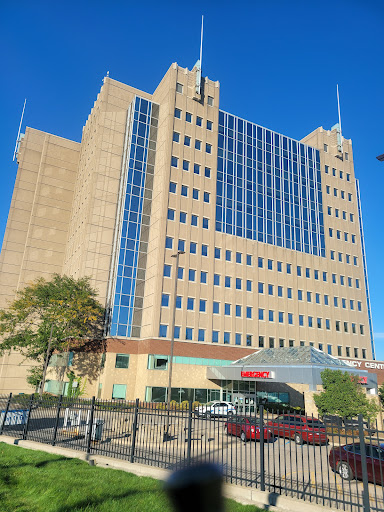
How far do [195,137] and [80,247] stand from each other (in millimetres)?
23831

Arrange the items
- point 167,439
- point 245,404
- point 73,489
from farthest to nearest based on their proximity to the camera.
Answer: point 245,404 < point 167,439 < point 73,489

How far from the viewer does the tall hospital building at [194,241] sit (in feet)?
163

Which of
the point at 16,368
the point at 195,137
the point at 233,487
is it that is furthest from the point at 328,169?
the point at 233,487

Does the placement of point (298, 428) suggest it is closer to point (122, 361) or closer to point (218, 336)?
point (122, 361)

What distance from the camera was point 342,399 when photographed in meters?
32.1

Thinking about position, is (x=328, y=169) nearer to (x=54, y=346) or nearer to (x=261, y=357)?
(x=261, y=357)

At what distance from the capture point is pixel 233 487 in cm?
1092

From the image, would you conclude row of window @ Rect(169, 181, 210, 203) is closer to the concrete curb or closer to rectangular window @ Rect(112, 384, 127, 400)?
rectangular window @ Rect(112, 384, 127, 400)

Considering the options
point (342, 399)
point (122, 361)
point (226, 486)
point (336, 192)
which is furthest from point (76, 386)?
point (336, 192)

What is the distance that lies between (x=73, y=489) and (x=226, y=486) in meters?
4.19

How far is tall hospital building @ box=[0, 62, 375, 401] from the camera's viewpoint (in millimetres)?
49656

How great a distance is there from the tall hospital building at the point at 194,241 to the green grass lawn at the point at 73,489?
3352cm

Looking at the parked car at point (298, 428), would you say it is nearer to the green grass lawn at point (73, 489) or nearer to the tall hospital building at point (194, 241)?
the green grass lawn at point (73, 489)

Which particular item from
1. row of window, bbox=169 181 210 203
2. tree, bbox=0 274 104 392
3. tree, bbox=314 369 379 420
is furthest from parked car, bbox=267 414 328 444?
row of window, bbox=169 181 210 203
